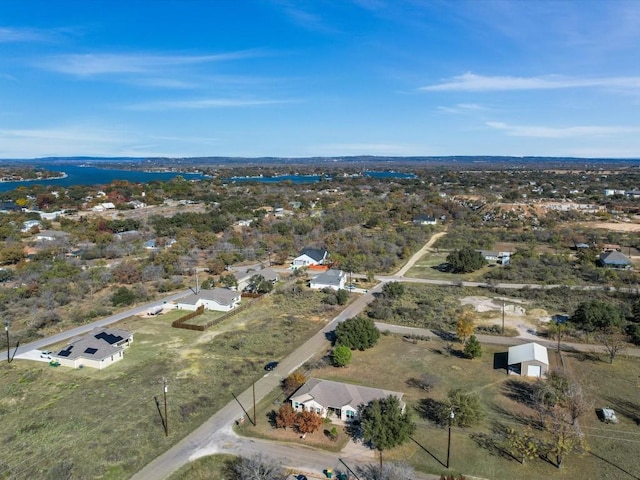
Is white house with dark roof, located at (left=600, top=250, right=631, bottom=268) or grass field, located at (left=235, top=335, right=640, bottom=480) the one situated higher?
white house with dark roof, located at (left=600, top=250, right=631, bottom=268)

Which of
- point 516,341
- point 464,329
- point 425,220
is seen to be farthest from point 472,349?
point 425,220

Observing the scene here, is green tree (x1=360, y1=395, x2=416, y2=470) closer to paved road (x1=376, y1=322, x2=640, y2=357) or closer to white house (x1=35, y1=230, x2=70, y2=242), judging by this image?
paved road (x1=376, y1=322, x2=640, y2=357)

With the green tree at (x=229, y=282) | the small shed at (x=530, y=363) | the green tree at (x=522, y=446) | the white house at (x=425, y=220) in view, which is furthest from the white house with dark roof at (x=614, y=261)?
the green tree at (x=229, y=282)

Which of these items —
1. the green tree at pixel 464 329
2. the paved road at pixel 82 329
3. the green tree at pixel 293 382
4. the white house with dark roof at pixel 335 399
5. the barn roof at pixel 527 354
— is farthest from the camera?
the green tree at pixel 464 329

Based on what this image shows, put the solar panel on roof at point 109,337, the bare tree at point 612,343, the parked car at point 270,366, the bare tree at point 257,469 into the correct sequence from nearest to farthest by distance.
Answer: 1. the bare tree at point 257,469
2. the parked car at point 270,366
3. the bare tree at point 612,343
4. the solar panel on roof at point 109,337

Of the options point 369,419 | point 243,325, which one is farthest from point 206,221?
point 369,419

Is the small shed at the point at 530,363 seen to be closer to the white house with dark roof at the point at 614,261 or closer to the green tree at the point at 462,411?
the green tree at the point at 462,411

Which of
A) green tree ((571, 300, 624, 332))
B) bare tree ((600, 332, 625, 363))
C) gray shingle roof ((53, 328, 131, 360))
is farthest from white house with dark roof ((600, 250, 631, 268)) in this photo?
gray shingle roof ((53, 328, 131, 360))
